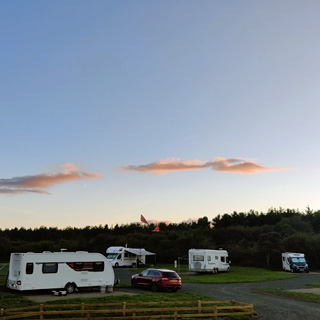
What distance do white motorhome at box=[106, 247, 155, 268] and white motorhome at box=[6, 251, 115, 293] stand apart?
92.7 feet

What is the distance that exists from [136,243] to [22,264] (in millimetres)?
58128

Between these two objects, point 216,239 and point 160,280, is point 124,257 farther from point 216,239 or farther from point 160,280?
point 216,239

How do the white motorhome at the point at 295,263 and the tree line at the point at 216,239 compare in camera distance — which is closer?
the white motorhome at the point at 295,263

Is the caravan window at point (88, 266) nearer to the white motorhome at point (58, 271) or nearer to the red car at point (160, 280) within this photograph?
the white motorhome at point (58, 271)

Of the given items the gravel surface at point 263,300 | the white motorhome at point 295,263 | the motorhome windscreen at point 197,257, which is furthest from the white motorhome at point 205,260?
the gravel surface at point 263,300

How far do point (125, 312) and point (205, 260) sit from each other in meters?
27.9

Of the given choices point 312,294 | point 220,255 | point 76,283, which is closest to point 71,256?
point 76,283

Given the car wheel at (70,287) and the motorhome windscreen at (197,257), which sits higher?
the motorhome windscreen at (197,257)

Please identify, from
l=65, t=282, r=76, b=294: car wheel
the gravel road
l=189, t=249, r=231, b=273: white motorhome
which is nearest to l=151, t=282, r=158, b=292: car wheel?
the gravel road

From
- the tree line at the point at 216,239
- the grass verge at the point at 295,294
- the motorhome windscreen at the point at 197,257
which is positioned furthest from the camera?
the tree line at the point at 216,239

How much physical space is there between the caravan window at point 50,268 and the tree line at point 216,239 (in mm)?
37378

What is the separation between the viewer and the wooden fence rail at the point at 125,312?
Answer: 16719 mm

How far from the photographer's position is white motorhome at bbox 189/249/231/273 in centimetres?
4572

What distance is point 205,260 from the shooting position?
4559cm
